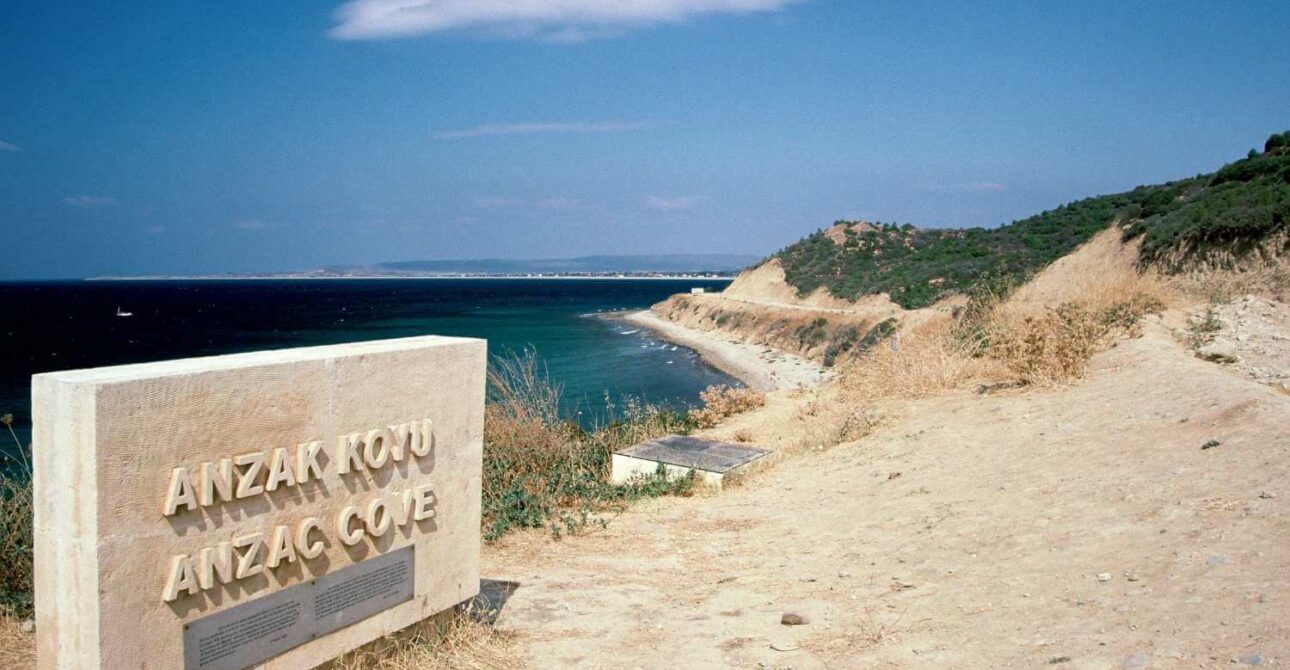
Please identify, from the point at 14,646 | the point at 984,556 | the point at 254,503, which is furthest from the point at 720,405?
the point at 254,503

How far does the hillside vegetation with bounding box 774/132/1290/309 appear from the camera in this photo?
18906 millimetres

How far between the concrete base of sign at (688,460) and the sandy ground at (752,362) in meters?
15.7

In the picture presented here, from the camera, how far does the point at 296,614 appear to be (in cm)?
406

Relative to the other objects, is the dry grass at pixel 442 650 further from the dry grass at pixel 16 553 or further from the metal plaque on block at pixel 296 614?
the dry grass at pixel 16 553

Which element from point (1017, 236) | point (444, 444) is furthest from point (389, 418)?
point (1017, 236)

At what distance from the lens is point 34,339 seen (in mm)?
59938

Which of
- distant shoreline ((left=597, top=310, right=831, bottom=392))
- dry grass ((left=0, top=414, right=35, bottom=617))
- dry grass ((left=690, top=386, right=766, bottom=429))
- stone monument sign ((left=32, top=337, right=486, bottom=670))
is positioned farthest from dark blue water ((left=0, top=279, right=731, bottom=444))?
stone monument sign ((left=32, top=337, right=486, bottom=670))

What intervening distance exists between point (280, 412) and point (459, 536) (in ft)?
4.74

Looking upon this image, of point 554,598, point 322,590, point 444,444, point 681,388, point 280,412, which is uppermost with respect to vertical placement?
point 280,412

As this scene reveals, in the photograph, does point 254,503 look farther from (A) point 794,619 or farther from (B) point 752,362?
(B) point 752,362

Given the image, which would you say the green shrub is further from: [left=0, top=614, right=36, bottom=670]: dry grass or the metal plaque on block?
[left=0, top=614, right=36, bottom=670]: dry grass

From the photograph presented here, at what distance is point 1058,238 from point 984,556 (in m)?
47.9

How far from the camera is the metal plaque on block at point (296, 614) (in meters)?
3.71

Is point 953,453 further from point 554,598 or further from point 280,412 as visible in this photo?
point 280,412
